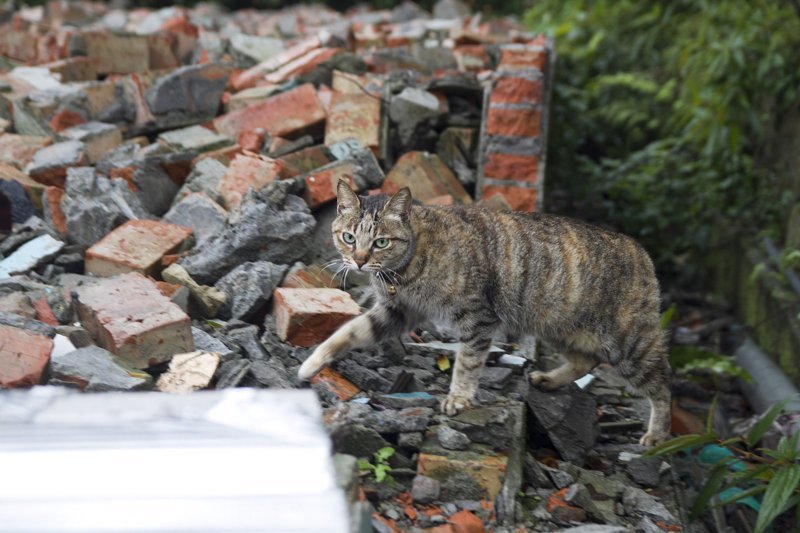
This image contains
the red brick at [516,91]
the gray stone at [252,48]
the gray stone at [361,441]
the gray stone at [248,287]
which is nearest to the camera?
the gray stone at [361,441]

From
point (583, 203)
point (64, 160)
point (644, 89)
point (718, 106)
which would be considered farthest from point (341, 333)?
point (644, 89)

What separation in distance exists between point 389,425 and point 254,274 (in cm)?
128

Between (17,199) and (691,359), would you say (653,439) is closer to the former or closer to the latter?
(691,359)

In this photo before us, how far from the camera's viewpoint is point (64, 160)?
5.74 metres

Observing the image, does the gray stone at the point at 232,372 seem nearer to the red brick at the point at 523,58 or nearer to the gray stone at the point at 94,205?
the gray stone at the point at 94,205

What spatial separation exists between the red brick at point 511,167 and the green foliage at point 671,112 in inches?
78.2

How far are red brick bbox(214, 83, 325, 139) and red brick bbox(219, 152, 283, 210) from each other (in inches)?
26.8

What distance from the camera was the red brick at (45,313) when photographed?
14.2 feet

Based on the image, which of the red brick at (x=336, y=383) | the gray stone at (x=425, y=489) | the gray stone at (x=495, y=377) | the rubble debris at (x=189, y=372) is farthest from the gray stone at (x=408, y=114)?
the gray stone at (x=425, y=489)

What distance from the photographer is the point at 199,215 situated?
528 centimetres

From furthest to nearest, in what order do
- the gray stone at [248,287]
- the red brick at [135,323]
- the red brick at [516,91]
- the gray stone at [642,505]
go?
the red brick at [516,91], the gray stone at [248,287], the gray stone at [642,505], the red brick at [135,323]

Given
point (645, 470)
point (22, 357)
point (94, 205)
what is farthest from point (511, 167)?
point (22, 357)

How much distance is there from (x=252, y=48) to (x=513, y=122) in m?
2.91

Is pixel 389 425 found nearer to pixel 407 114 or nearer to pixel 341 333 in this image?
pixel 341 333
